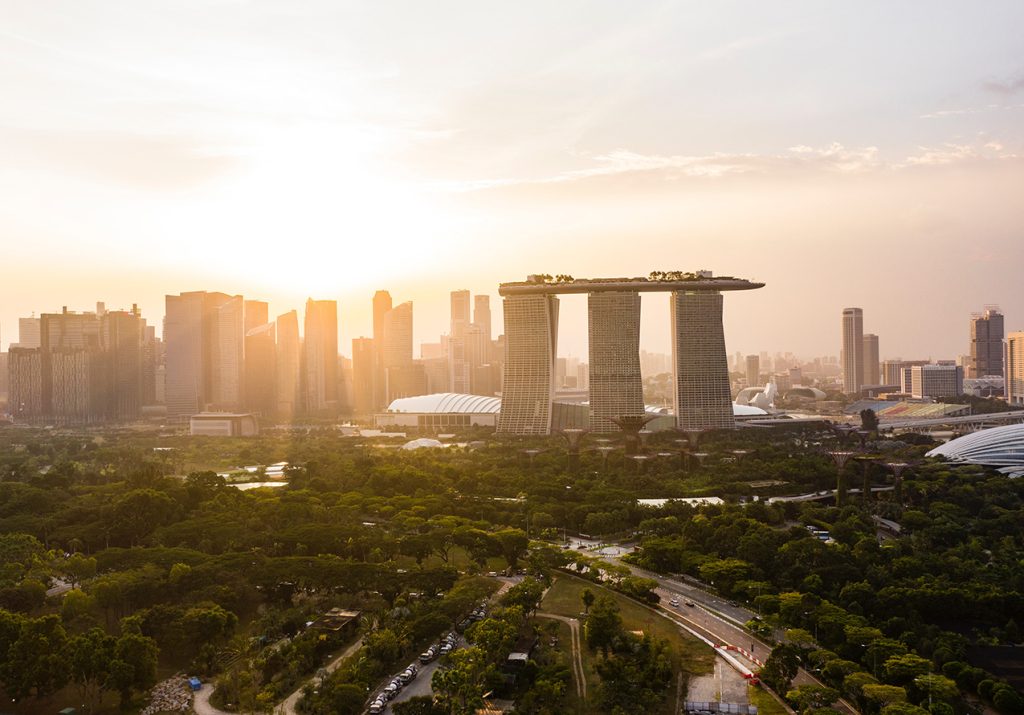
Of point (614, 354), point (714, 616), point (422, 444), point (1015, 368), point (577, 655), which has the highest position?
point (614, 354)

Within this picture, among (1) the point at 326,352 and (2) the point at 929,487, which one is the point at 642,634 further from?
(1) the point at 326,352

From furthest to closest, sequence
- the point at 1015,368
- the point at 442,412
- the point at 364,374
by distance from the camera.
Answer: the point at 364,374
the point at 1015,368
the point at 442,412

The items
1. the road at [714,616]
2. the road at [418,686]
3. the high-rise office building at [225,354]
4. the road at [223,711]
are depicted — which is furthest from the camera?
the high-rise office building at [225,354]

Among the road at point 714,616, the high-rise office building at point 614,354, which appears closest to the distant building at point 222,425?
the high-rise office building at point 614,354

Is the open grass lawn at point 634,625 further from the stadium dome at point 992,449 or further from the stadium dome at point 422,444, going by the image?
the stadium dome at point 422,444

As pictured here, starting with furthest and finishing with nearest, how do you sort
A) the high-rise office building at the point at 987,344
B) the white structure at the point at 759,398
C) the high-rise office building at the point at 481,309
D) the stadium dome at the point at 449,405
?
the high-rise office building at the point at 481,309, the high-rise office building at the point at 987,344, the white structure at the point at 759,398, the stadium dome at the point at 449,405

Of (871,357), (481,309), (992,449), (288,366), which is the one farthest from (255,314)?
(871,357)

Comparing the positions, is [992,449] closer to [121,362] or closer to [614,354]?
[614,354]
